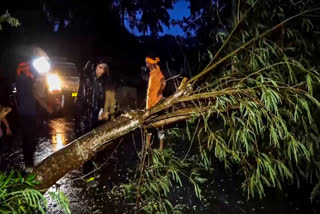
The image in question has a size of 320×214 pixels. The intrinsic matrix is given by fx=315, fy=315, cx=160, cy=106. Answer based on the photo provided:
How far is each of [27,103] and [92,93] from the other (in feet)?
3.71

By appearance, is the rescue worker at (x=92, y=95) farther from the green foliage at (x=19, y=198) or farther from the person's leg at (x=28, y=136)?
the green foliage at (x=19, y=198)

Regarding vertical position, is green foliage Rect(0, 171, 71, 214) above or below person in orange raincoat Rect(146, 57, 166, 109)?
below

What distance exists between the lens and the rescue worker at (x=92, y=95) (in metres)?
5.09

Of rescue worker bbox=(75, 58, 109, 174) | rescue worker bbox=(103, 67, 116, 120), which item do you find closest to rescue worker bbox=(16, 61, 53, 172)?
rescue worker bbox=(75, 58, 109, 174)

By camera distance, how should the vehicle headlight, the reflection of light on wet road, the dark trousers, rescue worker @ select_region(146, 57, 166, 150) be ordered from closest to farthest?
1. the dark trousers
2. rescue worker @ select_region(146, 57, 166, 150)
3. the reflection of light on wet road
4. the vehicle headlight

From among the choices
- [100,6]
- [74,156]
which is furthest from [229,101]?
[100,6]

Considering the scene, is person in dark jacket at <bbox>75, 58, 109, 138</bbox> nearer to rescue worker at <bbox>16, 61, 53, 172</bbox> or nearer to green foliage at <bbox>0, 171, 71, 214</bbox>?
rescue worker at <bbox>16, 61, 53, 172</bbox>

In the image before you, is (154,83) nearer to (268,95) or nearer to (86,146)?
(86,146)

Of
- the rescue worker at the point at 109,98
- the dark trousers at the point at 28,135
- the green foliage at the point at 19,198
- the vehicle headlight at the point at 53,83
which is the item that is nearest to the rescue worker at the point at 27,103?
the dark trousers at the point at 28,135

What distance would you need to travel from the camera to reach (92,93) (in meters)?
5.12

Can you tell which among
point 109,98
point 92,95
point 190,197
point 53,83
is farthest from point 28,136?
point 53,83

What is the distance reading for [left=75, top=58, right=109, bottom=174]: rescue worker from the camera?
16.7ft

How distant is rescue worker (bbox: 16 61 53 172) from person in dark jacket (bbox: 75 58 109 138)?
2.65 feet

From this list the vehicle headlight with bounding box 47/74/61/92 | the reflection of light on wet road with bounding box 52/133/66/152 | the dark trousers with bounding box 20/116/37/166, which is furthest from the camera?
the vehicle headlight with bounding box 47/74/61/92
